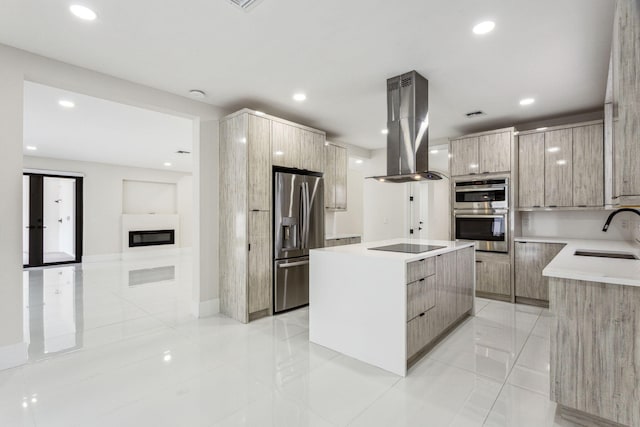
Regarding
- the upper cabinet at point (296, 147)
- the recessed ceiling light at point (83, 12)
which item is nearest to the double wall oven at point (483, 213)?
the upper cabinet at point (296, 147)


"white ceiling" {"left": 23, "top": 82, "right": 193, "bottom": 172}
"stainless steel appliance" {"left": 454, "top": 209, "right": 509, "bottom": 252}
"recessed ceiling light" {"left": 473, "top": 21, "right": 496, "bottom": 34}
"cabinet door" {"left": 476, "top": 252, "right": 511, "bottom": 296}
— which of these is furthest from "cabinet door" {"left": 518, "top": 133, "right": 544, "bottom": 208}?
"white ceiling" {"left": 23, "top": 82, "right": 193, "bottom": 172}

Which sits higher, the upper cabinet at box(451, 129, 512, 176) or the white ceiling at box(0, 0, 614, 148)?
the white ceiling at box(0, 0, 614, 148)

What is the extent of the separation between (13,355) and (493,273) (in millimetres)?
5302

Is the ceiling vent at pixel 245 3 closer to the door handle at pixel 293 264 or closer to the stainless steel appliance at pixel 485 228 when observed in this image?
the door handle at pixel 293 264

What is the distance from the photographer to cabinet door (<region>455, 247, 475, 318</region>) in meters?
3.21

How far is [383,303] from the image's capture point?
2.35 metres

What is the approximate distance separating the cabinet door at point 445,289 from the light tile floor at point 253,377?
0.23 meters

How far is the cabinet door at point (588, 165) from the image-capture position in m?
3.69

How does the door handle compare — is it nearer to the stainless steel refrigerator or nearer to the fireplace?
the stainless steel refrigerator

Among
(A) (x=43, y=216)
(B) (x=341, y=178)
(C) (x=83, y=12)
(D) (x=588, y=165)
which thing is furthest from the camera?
(A) (x=43, y=216)

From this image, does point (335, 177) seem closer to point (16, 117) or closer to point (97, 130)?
point (16, 117)

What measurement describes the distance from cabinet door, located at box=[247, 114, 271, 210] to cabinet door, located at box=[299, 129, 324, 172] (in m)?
0.58

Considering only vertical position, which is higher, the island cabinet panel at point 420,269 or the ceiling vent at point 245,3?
the ceiling vent at point 245,3

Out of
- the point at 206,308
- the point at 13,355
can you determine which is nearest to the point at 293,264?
the point at 206,308
